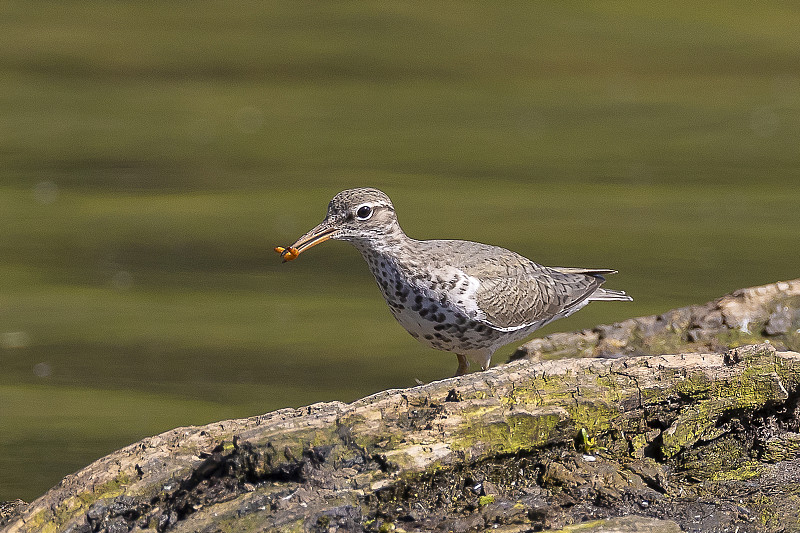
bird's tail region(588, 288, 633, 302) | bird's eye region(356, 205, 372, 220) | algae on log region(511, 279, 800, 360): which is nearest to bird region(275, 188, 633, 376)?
bird's eye region(356, 205, 372, 220)

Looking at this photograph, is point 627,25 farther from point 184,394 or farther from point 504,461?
point 504,461

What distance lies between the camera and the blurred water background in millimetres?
7148

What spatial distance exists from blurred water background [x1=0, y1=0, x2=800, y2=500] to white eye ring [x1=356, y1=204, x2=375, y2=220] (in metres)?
2.03

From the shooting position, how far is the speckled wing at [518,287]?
16.9 feet

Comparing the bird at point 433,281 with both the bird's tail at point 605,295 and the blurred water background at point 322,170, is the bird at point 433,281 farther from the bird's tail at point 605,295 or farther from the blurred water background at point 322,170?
the blurred water background at point 322,170

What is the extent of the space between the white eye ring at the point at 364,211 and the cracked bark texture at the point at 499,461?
61.0 inches

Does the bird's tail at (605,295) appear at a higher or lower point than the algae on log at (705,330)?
higher

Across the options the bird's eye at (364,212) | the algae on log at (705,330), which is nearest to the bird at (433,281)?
the bird's eye at (364,212)

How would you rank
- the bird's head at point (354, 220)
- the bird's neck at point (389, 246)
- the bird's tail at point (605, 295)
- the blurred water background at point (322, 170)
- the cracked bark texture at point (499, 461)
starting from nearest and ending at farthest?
the cracked bark texture at point (499, 461)
the bird's head at point (354, 220)
the bird's neck at point (389, 246)
the bird's tail at point (605, 295)
the blurred water background at point (322, 170)

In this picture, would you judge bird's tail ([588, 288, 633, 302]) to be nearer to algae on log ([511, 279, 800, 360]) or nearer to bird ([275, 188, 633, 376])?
bird ([275, 188, 633, 376])

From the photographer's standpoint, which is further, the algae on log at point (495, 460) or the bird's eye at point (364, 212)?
the bird's eye at point (364, 212)

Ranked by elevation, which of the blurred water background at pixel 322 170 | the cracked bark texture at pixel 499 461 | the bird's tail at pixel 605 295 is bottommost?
the cracked bark texture at pixel 499 461

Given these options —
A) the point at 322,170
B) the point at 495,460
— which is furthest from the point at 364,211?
the point at 322,170

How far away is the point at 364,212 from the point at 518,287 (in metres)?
0.95
